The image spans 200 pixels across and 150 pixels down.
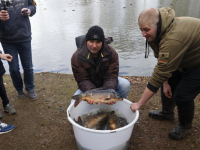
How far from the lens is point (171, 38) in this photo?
1997 millimetres

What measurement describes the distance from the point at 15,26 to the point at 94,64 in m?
1.78

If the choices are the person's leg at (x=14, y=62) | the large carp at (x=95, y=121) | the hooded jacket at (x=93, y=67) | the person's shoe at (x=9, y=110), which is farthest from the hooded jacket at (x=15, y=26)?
the large carp at (x=95, y=121)

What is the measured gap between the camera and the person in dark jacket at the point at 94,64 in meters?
2.79

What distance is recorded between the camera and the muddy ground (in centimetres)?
269

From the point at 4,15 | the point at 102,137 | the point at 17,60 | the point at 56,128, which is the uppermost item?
the point at 4,15

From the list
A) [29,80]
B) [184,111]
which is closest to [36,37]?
[29,80]

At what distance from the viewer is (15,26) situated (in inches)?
136

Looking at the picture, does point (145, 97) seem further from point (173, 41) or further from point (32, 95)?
point (32, 95)

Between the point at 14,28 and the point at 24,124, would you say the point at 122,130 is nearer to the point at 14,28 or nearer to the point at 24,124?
the point at 24,124

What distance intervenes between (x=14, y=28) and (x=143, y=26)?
2509 millimetres

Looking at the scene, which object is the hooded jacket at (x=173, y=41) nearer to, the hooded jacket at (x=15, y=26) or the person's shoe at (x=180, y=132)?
the person's shoe at (x=180, y=132)

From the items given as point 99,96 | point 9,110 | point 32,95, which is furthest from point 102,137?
point 32,95

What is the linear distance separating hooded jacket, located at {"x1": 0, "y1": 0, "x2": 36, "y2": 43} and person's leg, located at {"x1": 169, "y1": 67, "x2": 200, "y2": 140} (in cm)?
292

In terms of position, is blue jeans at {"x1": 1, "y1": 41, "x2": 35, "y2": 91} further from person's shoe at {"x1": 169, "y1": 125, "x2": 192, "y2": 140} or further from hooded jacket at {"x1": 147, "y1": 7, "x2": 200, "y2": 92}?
person's shoe at {"x1": 169, "y1": 125, "x2": 192, "y2": 140}
